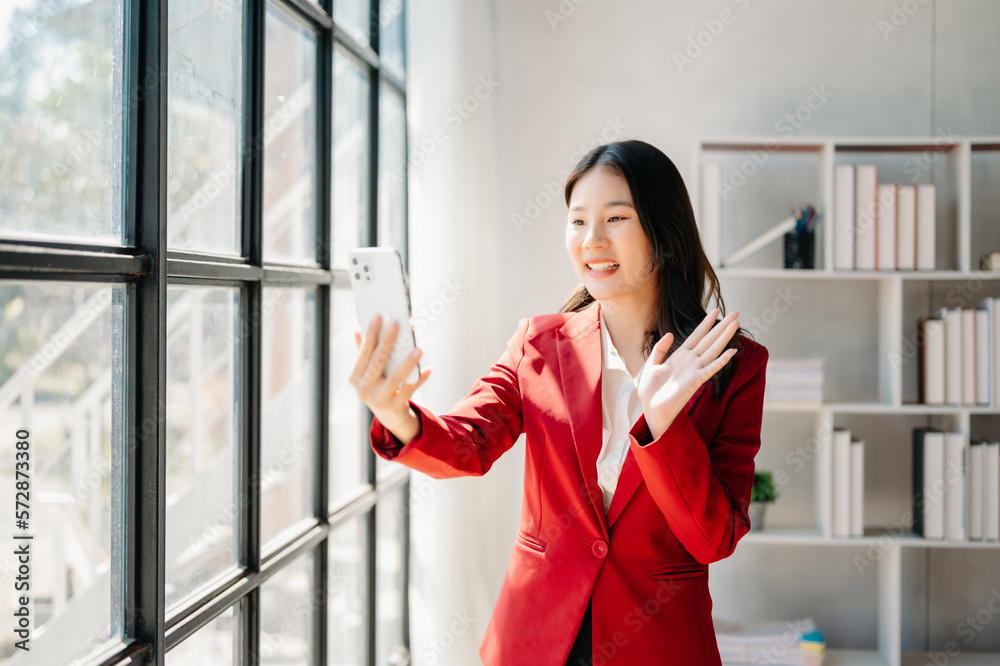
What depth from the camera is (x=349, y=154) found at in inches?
96.3

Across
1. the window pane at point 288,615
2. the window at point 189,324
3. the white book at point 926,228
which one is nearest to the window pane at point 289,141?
the window at point 189,324

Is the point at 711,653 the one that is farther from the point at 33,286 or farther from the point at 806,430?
the point at 806,430

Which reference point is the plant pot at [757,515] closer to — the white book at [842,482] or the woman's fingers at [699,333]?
the white book at [842,482]

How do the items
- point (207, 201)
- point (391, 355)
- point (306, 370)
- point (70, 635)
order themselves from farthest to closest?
point (306, 370), point (207, 201), point (70, 635), point (391, 355)

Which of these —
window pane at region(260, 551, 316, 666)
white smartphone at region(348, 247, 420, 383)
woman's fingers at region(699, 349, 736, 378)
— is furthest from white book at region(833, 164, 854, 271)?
white smartphone at region(348, 247, 420, 383)

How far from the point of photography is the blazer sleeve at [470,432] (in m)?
1.14

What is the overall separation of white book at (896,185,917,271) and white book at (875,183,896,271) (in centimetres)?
3

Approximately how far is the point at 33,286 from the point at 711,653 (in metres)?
1.21

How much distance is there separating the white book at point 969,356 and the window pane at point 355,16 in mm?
2186

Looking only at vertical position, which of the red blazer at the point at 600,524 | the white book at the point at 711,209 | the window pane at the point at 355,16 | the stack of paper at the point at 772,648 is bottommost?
the stack of paper at the point at 772,648

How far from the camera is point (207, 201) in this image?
5.23 ft

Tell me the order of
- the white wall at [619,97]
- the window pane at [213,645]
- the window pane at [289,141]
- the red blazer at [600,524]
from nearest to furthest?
the red blazer at [600,524] < the window pane at [213,645] < the window pane at [289,141] < the white wall at [619,97]

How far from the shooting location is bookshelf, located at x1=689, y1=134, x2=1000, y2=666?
2.92 m

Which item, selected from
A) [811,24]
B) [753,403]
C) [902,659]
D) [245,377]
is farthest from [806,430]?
[245,377]
